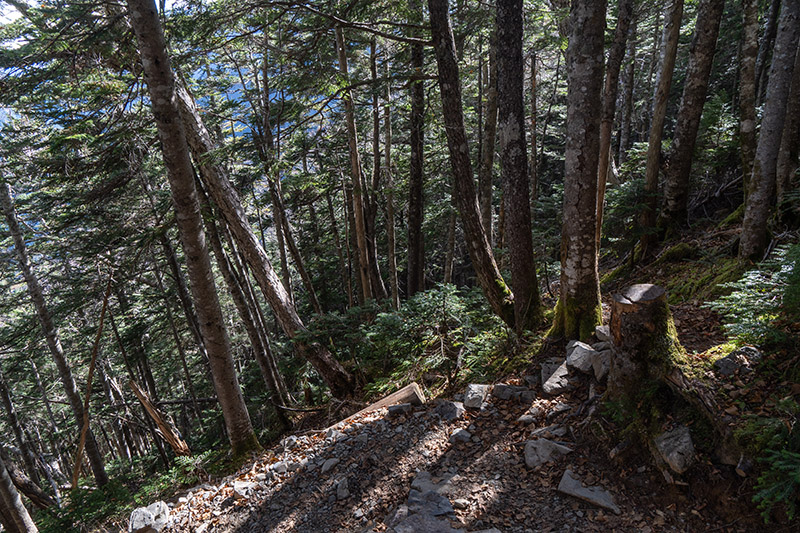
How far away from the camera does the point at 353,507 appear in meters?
4.01

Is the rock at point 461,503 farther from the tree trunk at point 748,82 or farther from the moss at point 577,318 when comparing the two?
the tree trunk at point 748,82

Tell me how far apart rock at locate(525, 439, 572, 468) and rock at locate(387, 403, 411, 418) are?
1852 mm

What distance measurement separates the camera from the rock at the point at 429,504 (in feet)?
11.3

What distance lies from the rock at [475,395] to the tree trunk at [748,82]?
551cm

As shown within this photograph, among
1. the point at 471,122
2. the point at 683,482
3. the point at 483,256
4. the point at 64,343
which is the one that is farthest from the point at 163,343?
the point at 683,482

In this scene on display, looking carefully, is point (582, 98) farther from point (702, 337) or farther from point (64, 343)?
point (64, 343)

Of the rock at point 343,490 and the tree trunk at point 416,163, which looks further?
the tree trunk at point 416,163

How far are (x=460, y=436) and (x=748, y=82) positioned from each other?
7161 millimetres

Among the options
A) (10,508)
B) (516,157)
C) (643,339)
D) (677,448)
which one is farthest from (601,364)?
(10,508)

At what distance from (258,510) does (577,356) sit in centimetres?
413

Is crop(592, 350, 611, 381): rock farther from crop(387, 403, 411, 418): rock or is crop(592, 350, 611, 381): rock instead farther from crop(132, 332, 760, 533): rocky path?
crop(387, 403, 411, 418): rock

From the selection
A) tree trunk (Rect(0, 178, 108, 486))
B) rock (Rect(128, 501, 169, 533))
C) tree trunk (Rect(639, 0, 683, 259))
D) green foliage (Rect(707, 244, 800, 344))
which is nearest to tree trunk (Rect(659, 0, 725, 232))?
tree trunk (Rect(639, 0, 683, 259))

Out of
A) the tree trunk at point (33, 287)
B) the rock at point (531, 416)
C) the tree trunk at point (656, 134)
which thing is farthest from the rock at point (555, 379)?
the tree trunk at point (33, 287)

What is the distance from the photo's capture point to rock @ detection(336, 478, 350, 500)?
4.18m
